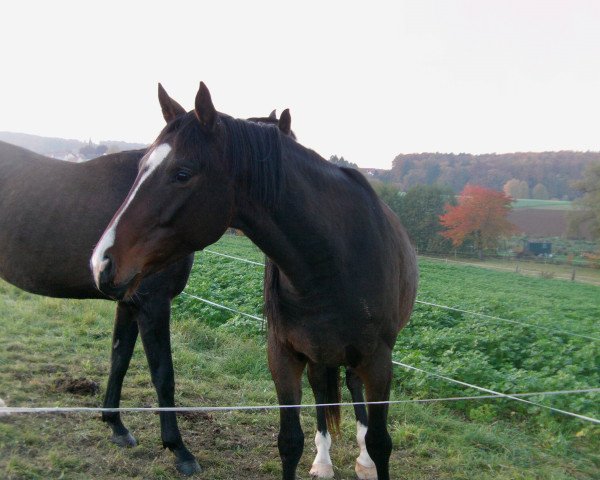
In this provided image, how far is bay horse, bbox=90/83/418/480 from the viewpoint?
7.34ft

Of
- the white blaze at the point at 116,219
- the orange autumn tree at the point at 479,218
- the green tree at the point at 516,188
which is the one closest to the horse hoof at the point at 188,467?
the white blaze at the point at 116,219

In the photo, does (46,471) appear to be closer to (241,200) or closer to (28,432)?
(28,432)

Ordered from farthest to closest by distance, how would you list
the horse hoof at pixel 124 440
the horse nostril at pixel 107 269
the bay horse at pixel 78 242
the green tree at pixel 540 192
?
1. the green tree at pixel 540 192
2. the horse hoof at pixel 124 440
3. the bay horse at pixel 78 242
4. the horse nostril at pixel 107 269

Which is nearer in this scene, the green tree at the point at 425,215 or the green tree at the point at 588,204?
the green tree at the point at 588,204

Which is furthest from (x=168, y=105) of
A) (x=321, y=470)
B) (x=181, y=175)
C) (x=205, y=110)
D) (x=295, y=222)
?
(x=321, y=470)

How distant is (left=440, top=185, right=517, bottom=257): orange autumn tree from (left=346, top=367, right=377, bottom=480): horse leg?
44508 millimetres

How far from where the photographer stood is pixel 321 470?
12.5 ft

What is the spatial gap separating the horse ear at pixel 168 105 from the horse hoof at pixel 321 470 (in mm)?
2688

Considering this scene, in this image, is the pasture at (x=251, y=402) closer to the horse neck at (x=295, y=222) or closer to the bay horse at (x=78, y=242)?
the bay horse at (x=78, y=242)

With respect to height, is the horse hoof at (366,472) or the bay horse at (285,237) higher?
the bay horse at (285,237)

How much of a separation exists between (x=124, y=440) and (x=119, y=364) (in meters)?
0.56

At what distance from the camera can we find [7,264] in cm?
371

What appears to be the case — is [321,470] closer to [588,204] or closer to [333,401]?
[333,401]

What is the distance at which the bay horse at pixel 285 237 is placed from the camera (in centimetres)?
224
